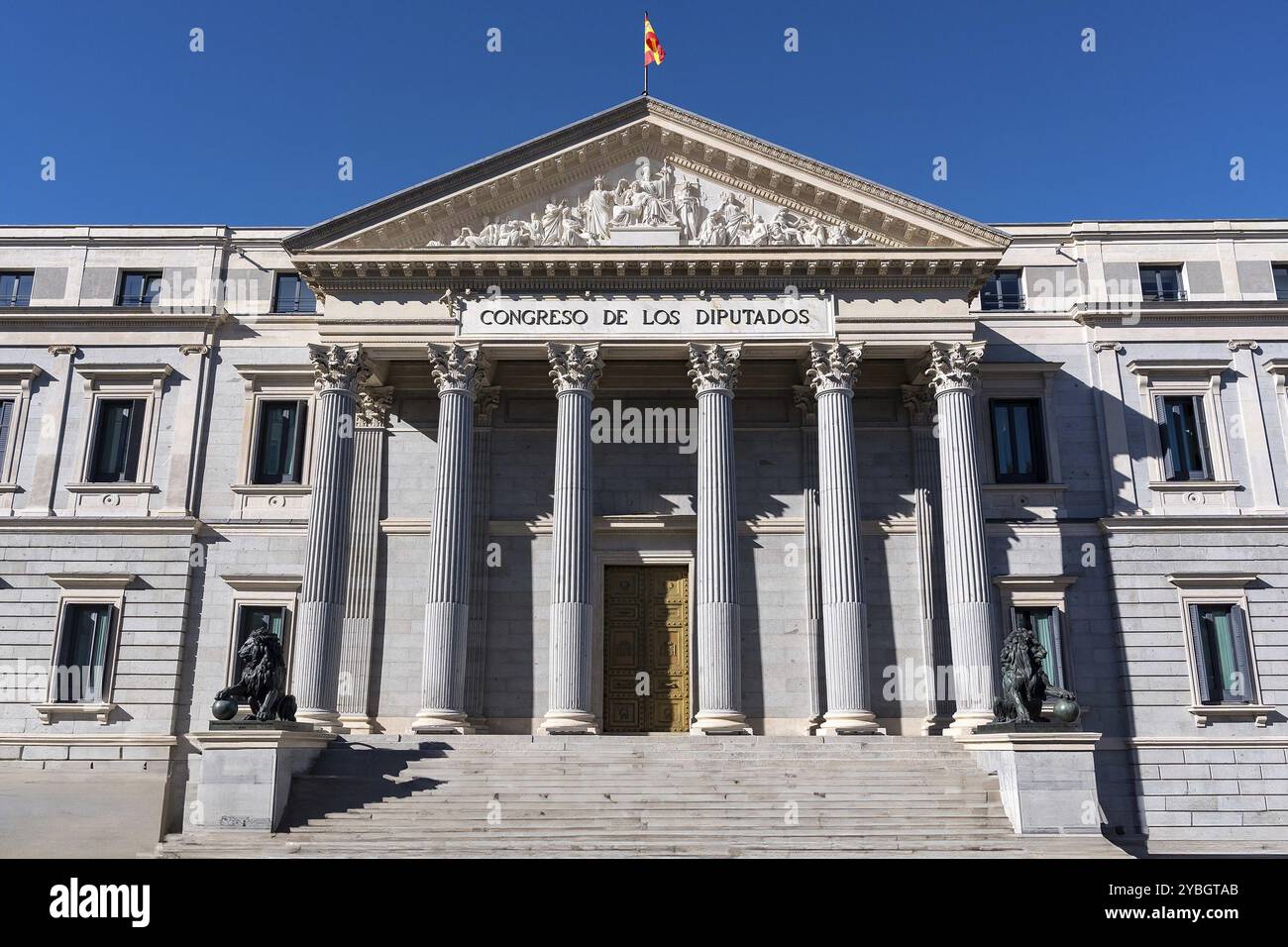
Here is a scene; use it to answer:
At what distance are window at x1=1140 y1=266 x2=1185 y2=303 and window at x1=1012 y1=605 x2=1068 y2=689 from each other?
1109cm

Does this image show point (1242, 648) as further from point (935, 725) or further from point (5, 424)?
point (5, 424)

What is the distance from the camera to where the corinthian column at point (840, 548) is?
2633cm

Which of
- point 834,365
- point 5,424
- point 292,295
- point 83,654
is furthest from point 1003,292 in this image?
point 5,424

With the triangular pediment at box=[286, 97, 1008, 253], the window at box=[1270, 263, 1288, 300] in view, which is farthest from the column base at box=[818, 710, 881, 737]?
the window at box=[1270, 263, 1288, 300]

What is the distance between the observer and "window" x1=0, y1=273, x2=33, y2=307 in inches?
1334

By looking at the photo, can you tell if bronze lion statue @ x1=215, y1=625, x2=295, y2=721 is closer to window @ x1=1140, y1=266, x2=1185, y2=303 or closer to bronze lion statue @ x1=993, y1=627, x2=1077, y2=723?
bronze lion statue @ x1=993, y1=627, x2=1077, y2=723

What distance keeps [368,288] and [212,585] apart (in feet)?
33.1

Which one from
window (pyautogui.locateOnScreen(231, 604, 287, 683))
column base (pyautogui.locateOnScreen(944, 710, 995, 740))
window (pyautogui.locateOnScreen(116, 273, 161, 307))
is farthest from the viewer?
window (pyautogui.locateOnScreen(116, 273, 161, 307))

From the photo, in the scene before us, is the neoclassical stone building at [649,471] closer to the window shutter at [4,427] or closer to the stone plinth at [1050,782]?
the window shutter at [4,427]

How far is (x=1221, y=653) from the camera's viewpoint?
30188 mm

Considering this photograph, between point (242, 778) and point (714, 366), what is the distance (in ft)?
50.5

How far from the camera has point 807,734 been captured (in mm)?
29031

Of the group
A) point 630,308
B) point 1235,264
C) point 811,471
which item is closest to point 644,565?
point 811,471

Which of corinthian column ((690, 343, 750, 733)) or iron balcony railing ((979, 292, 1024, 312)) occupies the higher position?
iron balcony railing ((979, 292, 1024, 312))
